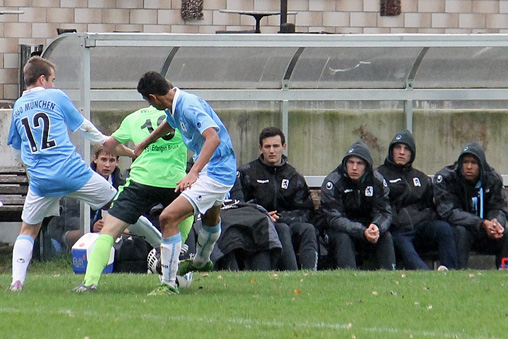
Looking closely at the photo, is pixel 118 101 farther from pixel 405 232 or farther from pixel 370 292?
pixel 370 292

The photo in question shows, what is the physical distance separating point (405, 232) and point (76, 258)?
3.31 m

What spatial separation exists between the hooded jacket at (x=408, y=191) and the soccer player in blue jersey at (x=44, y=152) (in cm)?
391

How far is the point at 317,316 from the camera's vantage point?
25.2 feet

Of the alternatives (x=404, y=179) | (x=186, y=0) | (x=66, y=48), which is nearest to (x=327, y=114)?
(x=404, y=179)

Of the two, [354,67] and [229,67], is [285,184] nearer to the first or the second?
[229,67]

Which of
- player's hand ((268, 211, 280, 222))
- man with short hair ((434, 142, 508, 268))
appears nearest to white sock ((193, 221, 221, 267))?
player's hand ((268, 211, 280, 222))

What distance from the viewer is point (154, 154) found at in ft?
31.8

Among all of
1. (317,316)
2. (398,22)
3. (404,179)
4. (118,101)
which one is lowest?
(317,316)

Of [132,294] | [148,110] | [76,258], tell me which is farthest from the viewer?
[76,258]

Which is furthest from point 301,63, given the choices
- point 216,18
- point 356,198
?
point 216,18

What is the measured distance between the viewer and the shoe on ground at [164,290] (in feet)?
28.3

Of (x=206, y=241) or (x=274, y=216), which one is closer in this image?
(x=206, y=241)

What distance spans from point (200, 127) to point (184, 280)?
1471mm

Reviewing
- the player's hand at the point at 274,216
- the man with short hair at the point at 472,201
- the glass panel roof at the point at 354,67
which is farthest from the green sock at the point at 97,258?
the glass panel roof at the point at 354,67
